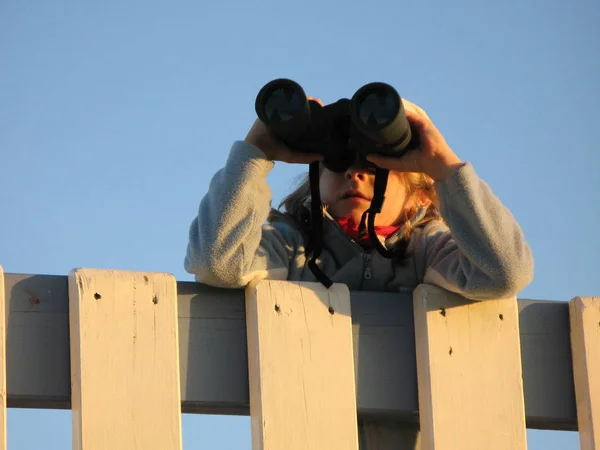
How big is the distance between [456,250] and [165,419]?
0.82m

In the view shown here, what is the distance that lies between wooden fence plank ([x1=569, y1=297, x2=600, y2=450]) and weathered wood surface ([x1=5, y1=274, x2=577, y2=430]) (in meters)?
0.02

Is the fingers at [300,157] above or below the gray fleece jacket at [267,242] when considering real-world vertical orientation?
above

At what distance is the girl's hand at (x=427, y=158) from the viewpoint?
305cm

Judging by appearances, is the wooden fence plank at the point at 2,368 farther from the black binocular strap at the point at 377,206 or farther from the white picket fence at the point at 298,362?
the black binocular strap at the point at 377,206

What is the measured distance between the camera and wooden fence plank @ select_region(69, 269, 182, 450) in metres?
2.65

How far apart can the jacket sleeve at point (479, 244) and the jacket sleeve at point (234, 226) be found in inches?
15.4

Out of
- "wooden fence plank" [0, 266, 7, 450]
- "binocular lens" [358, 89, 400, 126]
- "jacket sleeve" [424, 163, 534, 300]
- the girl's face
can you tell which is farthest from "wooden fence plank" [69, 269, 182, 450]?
the girl's face

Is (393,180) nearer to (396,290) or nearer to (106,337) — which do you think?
(396,290)

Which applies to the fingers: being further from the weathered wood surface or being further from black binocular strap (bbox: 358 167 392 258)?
the weathered wood surface

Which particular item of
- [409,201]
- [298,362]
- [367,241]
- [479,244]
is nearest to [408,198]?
[409,201]

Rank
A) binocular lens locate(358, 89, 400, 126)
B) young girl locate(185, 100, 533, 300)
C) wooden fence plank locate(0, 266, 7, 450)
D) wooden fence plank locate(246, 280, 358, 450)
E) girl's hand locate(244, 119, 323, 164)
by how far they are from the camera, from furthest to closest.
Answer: girl's hand locate(244, 119, 323, 164)
young girl locate(185, 100, 533, 300)
binocular lens locate(358, 89, 400, 126)
wooden fence plank locate(246, 280, 358, 450)
wooden fence plank locate(0, 266, 7, 450)

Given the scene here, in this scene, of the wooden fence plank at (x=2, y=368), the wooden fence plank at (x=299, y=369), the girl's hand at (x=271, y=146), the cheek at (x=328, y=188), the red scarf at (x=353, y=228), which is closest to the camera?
the wooden fence plank at (x=2, y=368)

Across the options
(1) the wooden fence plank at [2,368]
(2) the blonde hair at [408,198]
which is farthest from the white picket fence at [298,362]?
(2) the blonde hair at [408,198]

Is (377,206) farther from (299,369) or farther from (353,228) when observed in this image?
(299,369)
